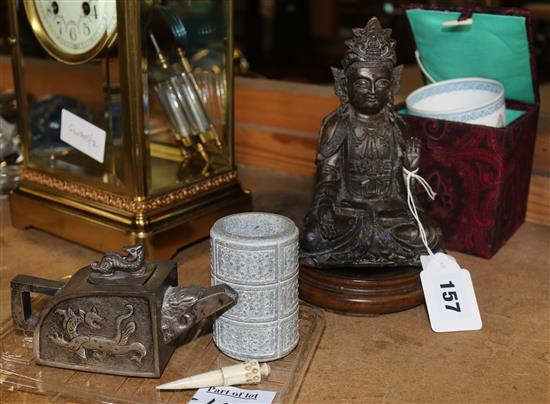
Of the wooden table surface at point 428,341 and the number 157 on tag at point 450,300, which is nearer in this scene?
the wooden table surface at point 428,341

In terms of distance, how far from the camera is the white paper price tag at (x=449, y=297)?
920 mm

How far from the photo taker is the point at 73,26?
107cm

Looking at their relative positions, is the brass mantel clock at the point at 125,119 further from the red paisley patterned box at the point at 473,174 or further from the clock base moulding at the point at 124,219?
the red paisley patterned box at the point at 473,174

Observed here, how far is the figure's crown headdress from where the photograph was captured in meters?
0.92

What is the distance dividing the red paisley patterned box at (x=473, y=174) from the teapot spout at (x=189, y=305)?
47 cm

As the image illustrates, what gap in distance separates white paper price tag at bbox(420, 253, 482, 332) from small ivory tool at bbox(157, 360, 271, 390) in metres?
0.25

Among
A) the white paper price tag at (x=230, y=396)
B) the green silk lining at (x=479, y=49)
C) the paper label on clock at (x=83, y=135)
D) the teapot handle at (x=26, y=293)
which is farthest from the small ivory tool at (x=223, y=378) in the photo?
the green silk lining at (x=479, y=49)

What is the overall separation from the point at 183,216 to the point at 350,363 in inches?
15.0

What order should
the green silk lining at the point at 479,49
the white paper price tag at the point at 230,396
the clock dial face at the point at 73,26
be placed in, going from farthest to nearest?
the green silk lining at the point at 479,49
the clock dial face at the point at 73,26
the white paper price tag at the point at 230,396

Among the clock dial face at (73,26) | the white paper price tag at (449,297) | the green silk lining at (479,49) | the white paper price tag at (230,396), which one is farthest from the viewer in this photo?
the green silk lining at (479,49)

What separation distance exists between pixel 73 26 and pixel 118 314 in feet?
1.59

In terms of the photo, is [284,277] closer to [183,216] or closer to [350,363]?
[350,363]

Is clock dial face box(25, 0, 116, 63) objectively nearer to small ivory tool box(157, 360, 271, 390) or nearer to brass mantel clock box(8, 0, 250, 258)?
brass mantel clock box(8, 0, 250, 258)

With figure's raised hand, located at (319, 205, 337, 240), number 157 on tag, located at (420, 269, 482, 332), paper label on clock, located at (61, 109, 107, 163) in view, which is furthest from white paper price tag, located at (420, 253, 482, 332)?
paper label on clock, located at (61, 109, 107, 163)
